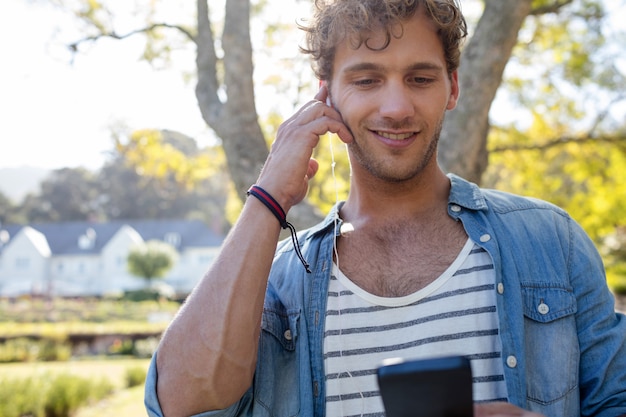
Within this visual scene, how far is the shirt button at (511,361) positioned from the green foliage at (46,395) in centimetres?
968

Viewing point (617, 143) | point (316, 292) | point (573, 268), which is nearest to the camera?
point (573, 268)

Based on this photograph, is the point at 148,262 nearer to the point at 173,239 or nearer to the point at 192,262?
the point at 173,239

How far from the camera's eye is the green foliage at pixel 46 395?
10.1 m

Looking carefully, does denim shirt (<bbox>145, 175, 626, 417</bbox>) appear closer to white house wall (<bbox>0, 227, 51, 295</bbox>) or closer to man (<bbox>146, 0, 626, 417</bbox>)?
man (<bbox>146, 0, 626, 417</bbox>)

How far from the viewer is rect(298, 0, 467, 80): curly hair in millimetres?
2201

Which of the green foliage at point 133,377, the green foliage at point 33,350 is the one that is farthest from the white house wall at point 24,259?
the green foliage at point 133,377

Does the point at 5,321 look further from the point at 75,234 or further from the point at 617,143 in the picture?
the point at 75,234

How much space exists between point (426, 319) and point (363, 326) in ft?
0.68

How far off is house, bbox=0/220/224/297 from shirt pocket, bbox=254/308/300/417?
50361mm

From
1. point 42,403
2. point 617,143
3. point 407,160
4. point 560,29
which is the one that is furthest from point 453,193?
point 42,403

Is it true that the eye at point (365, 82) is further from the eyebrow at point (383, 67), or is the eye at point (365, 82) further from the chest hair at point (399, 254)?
the chest hair at point (399, 254)

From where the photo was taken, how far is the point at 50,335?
19.6m

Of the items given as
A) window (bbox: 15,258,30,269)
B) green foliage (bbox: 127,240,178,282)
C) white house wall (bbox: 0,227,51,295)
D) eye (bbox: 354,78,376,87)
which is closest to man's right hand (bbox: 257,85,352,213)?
eye (bbox: 354,78,376,87)

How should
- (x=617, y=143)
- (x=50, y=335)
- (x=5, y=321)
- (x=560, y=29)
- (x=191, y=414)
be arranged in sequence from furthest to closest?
1. (x=5, y=321)
2. (x=50, y=335)
3. (x=560, y=29)
4. (x=617, y=143)
5. (x=191, y=414)
